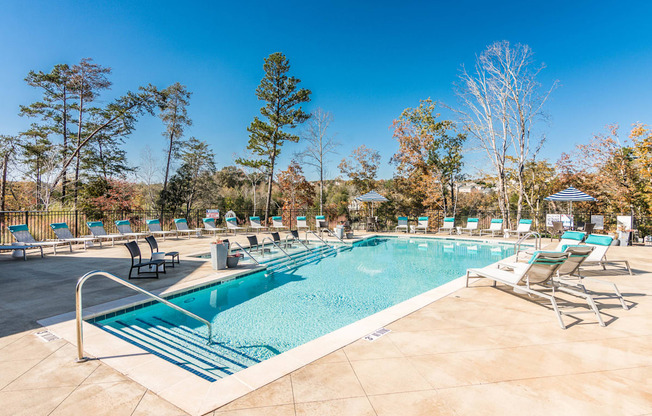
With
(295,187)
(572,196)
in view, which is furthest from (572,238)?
(295,187)

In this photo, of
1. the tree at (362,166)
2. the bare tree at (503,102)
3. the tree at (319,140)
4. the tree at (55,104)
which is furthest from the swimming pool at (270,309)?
the tree at (55,104)

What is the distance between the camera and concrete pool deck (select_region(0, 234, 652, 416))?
2.05 meters

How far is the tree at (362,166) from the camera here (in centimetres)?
2127

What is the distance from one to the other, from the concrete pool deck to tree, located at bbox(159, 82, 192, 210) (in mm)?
19282

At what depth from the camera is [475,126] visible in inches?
672

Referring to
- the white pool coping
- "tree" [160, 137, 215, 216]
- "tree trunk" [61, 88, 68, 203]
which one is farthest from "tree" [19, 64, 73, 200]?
the white pool coping

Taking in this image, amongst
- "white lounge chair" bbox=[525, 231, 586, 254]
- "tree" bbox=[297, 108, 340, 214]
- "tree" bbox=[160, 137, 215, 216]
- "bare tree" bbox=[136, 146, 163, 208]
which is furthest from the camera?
"tree" bbox=[160, 137, 215, 216]

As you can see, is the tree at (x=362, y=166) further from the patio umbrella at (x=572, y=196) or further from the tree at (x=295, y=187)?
the patio umbrella at (x=572, y=196)

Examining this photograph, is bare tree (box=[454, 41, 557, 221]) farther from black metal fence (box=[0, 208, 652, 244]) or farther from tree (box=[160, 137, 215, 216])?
tree (box=[160, 137, 215, 216])

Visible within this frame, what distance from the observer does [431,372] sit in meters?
2.48

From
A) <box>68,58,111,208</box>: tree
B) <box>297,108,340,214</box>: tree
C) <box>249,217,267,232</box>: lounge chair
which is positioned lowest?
<box>249,217,267,232</box>: lounge chair

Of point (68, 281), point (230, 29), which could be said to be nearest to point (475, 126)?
point (230, 29)

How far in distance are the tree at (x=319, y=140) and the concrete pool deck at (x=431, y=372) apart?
16.8m

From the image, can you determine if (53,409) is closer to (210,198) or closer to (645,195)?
(645,195)
